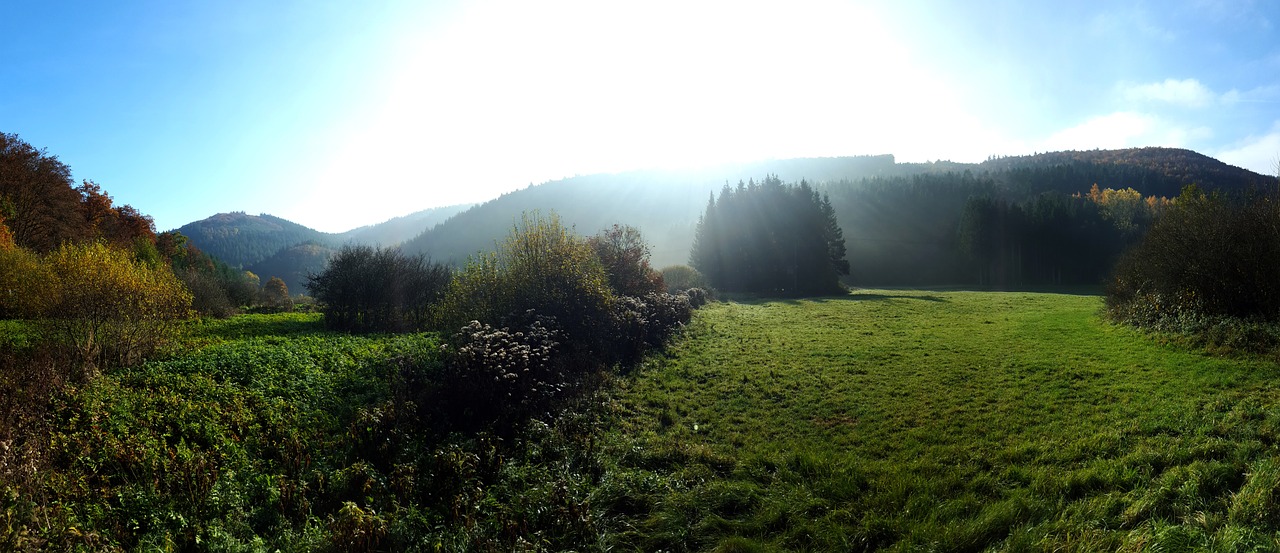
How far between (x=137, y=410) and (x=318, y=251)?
720 ft

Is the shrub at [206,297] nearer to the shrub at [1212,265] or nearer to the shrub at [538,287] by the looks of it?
the shrub at [538,287]

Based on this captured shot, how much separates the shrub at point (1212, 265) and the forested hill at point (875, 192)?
37.1 m

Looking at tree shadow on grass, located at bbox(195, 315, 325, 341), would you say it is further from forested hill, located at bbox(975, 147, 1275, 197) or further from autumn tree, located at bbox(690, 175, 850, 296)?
forested hill, located at bbox(975, 147, 1275, 197)

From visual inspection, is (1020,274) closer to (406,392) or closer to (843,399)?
(843,399)

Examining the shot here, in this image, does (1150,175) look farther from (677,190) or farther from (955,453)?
(955,453)

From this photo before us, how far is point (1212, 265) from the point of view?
1324 cm

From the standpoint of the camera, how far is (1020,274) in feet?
224

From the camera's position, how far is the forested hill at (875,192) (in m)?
95.6

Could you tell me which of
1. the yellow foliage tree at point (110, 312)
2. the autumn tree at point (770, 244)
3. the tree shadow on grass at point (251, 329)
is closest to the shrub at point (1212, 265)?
the yellow foliage tree at point (110, 312)

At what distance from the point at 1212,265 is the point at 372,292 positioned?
23606 millimetres

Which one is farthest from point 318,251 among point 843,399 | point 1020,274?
point 843,399

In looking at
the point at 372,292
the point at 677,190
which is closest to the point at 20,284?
the point at 372,292

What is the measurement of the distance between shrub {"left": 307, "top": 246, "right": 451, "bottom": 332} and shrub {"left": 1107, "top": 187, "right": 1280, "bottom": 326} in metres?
21.5

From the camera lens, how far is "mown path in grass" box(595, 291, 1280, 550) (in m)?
4.85
